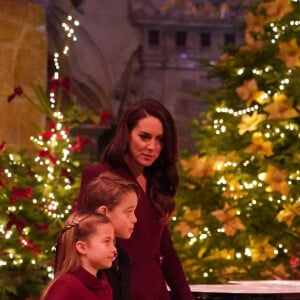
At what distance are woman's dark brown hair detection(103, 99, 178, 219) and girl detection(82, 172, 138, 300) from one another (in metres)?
0.22

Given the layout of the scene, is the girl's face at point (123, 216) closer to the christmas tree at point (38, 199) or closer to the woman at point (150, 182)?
the woman at point (150, 182)

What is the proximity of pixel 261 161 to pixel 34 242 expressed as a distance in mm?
1431

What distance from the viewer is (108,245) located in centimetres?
224

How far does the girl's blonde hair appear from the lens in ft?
7.29

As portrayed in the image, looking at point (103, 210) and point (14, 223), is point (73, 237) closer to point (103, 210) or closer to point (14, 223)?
point (103, 210)

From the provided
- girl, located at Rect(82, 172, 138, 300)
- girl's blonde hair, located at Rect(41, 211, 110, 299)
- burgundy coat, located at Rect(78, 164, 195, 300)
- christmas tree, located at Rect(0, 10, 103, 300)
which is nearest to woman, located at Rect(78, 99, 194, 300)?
burgundy coat, located at Rect(78, 164, 195, 300)

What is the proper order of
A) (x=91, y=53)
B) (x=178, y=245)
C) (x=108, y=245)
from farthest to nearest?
(x=91, y=53)
(x=178, y=245)
(x=108, y=245)

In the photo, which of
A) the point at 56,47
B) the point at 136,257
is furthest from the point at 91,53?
the point at 136,257

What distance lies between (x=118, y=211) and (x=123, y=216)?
19 millimetres

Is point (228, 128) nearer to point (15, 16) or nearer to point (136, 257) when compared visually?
point (15, 16)

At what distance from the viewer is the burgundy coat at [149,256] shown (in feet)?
8.25

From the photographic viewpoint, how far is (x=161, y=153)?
2.67 meters

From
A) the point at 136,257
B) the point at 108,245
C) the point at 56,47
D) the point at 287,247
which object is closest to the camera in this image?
the point at 108,245

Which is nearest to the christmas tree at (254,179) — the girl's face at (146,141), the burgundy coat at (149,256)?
the burgundy coat at (149,256)
